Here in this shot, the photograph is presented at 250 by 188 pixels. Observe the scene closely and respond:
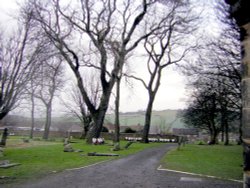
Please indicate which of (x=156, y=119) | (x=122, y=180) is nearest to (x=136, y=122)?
(x=156, y=119)

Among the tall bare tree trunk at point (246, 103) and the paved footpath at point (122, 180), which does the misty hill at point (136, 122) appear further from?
the tall bare tree trunk at point (246, 103)

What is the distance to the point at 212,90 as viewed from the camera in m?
27.6

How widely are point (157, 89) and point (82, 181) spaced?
2737 cm

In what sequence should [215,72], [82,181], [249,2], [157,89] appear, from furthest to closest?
[157,89], [215,72], [82,181], [249,2]

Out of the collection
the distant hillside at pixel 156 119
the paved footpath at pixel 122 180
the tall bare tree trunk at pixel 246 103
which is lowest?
the paved footpath at pixel 122 180

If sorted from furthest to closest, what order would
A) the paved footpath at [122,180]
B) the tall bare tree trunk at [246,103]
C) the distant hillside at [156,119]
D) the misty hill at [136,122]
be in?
1. the distant hillside at [156,119]
2. the misty hill at [136,122]
3. the paved footpath at [122,180]
4. the tall bare tree trunk at [246,103]

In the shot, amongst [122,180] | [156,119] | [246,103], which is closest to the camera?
[246,103]

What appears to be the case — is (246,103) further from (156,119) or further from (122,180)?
(156,119)

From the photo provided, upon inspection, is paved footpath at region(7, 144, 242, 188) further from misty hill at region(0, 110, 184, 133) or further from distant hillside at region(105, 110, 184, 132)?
distant hillside at region(105, 110, 184, 132)

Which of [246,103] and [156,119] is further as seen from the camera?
[156,119]

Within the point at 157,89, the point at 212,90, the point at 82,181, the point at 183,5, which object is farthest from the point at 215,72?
the point at 82,181

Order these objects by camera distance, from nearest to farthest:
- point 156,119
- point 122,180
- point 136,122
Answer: point 122,180, point 136,122, point 156,119

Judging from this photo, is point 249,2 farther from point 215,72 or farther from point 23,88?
point 215,72

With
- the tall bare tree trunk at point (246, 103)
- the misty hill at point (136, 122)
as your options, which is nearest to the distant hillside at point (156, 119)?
the misty hill at point (136, 122)
